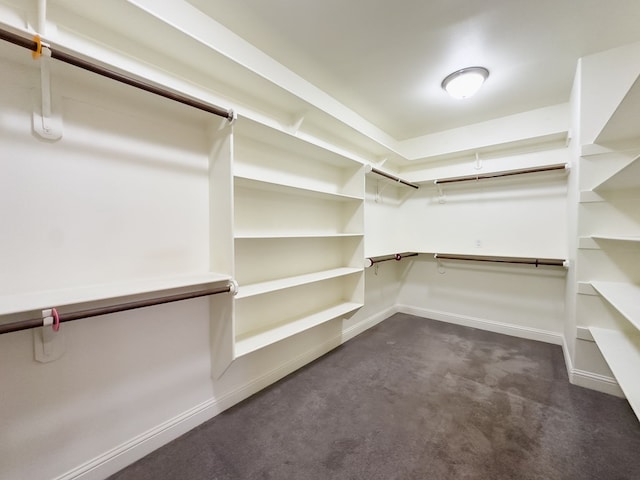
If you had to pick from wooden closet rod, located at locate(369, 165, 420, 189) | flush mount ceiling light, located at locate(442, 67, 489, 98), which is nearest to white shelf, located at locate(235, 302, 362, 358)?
wooden closet rod, located at locate(369, 165, 420, 189)

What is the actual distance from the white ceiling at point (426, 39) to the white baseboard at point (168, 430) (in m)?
2.53

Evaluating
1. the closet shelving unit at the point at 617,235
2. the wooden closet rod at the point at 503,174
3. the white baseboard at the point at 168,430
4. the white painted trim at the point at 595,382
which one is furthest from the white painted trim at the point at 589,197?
the white baseboard at the point at 168,430

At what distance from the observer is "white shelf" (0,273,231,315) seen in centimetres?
97

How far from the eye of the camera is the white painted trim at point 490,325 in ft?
9.82

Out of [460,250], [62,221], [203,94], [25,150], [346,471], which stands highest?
[203,94]

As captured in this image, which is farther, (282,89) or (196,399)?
(282,89)

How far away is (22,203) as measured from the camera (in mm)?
1141

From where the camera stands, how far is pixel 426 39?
1.87 metres

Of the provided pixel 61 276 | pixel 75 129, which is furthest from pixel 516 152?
pixel 61 276

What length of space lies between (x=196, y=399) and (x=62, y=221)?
1.29 m

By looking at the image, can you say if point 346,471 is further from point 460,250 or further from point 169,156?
point 460,250

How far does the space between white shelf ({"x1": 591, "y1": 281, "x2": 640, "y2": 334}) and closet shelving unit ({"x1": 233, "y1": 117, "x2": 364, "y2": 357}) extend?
1.73 m

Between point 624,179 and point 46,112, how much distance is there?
10.6 feet

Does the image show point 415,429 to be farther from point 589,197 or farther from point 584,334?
point 589,197
